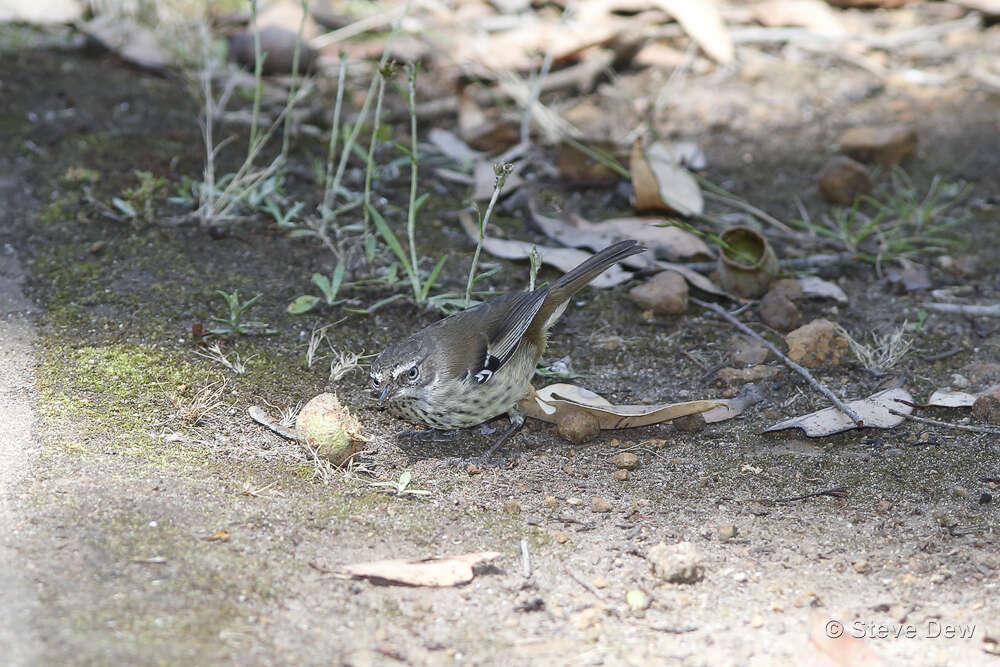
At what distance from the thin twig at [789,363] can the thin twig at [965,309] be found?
93 cm

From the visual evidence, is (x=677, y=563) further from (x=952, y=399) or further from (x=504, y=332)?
(x=952, y=399)

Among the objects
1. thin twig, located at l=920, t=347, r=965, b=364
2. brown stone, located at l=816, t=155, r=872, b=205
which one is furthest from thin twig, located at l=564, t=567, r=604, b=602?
brown stone, located at l=816, t=155, r=872, b=205

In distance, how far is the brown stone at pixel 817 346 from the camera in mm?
4359

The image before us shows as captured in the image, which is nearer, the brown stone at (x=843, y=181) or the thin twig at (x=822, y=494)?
the thin twig at (x=822, y=494)

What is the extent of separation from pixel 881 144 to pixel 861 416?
2.71 metres

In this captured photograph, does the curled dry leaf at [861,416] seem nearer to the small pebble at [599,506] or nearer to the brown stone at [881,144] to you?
the small pebble at [599,506]

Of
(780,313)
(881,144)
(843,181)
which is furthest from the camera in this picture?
(881,144)

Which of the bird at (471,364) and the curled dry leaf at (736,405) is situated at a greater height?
the bird at (471,364)

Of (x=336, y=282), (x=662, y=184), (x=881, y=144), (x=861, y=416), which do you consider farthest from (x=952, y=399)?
(x=336, y=282)

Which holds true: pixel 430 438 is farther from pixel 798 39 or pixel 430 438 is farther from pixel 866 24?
pixel 866 24

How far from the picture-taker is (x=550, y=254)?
5098mm

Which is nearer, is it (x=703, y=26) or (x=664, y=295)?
(x=664, y=295)

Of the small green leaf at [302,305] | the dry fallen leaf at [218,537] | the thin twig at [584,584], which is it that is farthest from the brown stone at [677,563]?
the small green leaf at [302,305]

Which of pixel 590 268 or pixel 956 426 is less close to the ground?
pixel 590 268
